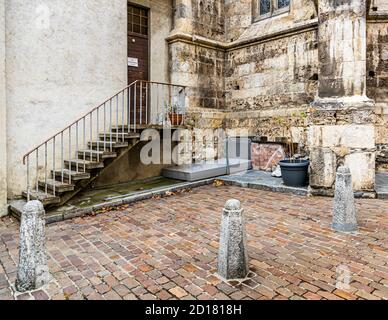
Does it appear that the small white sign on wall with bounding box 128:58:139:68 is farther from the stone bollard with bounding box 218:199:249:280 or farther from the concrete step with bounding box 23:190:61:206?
the stone bollard with bounding box 218:199:249:280

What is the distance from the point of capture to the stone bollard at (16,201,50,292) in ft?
9.55

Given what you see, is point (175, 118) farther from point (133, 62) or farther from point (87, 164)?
point (87, 164)

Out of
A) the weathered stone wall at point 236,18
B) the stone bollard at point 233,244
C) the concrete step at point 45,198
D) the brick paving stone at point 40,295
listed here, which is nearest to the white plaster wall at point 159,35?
the weathered stone wall at point 236,18

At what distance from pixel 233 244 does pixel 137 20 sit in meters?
7.28

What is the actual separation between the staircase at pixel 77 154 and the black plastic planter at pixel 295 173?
2.90 metres

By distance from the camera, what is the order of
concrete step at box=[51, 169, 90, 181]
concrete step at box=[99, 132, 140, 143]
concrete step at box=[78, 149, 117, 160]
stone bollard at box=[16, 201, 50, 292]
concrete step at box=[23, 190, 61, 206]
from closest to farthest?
stone bollard at box=[16, 201, 50, 292], concrete step at box=[23, 190, 61, 206], concrete step at box=[51, 169, 90, 181], concrete step at box=[78, 149, 117, 160], concrete step at box=[99, 132, 140, 143]

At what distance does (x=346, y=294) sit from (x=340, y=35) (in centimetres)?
533

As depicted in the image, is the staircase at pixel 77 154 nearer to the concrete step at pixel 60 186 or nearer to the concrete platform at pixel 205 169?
the concrete step at pixel 60 186

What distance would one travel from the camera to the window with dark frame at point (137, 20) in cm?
818

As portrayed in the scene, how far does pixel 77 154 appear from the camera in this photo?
6.84 m

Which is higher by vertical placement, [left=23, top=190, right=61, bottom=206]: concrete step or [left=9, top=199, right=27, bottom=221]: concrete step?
[left=23, top=190, right=61, bottom=206]: concrete step

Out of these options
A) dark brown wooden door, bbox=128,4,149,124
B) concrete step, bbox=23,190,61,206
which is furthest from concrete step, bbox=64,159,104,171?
→ dark brown wooden door, bbox=128,4,149,124

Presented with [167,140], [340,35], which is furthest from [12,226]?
[340,35]

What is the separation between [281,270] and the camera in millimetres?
3229
